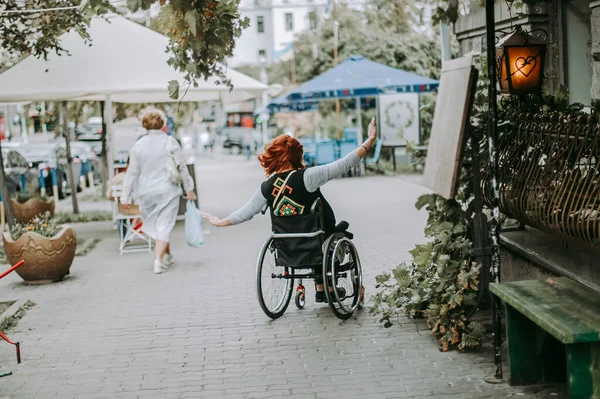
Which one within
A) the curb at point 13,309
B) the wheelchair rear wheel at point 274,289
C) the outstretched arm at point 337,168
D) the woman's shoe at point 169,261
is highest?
the outstretched arm at point 337,168

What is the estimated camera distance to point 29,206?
16172mm

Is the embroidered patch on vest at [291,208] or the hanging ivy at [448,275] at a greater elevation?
the embroidered patch on vest at [291,208]

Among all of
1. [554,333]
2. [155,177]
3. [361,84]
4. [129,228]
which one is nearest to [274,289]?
[155,177]

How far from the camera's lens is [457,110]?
21.9 feet

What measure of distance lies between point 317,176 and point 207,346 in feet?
5.53

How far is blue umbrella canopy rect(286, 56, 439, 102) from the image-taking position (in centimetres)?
2300

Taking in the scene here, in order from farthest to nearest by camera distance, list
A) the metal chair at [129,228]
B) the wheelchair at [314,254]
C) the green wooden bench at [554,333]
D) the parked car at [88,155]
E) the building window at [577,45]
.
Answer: the parked car at [88,155] < the metal chair at [129,228] < the building window at [577,45] < the wheelchair at [314,254] < the green wooden bench at [554,333]

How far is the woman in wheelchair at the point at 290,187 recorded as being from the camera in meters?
7.63

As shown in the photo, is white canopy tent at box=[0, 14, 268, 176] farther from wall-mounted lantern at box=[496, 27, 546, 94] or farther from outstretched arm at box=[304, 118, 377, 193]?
wall-mounted lantern at box=[496, 27, 546, 94]

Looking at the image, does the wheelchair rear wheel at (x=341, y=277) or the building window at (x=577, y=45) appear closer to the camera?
the wheelchair rear wheel at (x=341, y=277)

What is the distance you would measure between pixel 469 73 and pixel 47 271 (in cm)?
616

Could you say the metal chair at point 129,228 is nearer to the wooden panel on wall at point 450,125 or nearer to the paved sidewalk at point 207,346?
the paved sidewalk at point 207,346

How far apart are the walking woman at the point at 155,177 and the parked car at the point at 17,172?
10.2 m

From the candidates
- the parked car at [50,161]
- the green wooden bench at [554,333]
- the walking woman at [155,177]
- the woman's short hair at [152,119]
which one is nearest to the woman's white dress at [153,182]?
the walking woman at [155,177]
